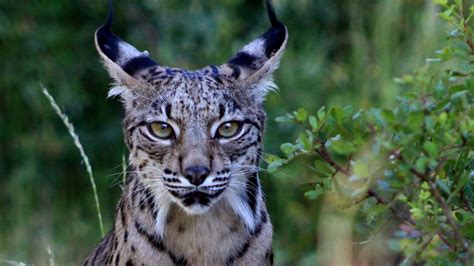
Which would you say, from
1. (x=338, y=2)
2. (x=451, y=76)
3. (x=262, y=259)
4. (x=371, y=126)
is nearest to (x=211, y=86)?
(x=262, y=259)

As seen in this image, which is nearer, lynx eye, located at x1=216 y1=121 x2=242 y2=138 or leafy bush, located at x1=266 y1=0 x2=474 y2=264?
leafy bush, located at x1=266 y1=0 x2=474 y2=264

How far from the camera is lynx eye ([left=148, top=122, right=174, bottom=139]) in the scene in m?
5.43

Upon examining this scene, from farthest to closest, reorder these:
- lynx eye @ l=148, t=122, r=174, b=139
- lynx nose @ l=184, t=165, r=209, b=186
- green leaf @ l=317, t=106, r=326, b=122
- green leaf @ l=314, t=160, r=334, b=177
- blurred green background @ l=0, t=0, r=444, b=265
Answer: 1. blurred green background @ l=0, t=0, r=444, b=265
2. lynx eye @ l=148, t=122, r=174, b=139
3. lynx nose @ l=184, t=165, r=209, b=186
4. green leaf @ l=314, t=160, r=334, b=177
5. green leaf @ l=317, t=106, r=326, b=122

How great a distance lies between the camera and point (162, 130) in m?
5.45

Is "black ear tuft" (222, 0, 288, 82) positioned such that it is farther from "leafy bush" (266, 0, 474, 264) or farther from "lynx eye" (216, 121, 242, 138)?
"leafy bush" (266, 0, 474, 264)

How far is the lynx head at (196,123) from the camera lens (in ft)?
17.2

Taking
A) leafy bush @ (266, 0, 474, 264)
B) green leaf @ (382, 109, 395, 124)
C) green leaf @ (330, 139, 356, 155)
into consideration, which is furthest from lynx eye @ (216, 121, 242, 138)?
green leaf @ (382, 109, 395, 124)

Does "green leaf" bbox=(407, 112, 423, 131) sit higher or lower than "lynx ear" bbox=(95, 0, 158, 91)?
higher

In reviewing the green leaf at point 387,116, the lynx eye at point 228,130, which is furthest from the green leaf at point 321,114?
the lynx eye at point 228,130

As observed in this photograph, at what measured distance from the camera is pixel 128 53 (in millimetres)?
5926

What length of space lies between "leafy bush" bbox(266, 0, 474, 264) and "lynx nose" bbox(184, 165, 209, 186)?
31.2 inches

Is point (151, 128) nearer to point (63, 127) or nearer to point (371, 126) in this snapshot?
point (371, 126)

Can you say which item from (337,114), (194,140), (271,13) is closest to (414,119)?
(337,114)

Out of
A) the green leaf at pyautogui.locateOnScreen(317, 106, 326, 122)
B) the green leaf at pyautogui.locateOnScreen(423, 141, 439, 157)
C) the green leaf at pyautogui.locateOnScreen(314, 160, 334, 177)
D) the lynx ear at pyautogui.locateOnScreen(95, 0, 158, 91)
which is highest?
the green leaf at pyautogui.locateOnScreen(317, 106, 326, 122)
